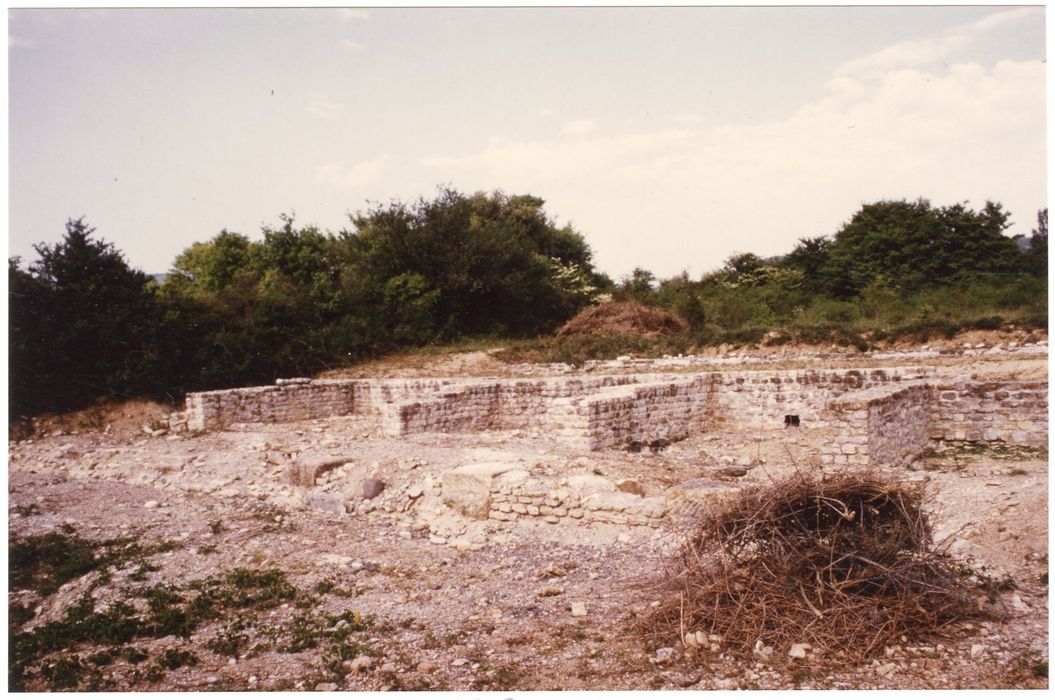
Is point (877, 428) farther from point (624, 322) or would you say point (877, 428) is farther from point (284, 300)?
point (284, 300)

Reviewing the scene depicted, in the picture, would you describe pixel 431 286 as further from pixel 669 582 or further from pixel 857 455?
pixel 669 582

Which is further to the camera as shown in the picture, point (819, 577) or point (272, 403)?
point (272, 403)

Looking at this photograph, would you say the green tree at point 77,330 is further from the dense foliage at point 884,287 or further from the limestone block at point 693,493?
the limestone block at point 693,493

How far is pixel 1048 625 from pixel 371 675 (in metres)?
4.36

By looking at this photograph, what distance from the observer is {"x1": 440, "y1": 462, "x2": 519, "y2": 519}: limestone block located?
738 centimetres

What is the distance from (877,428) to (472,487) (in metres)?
5.37

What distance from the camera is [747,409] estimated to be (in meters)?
12.0

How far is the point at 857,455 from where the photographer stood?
871 centimetres

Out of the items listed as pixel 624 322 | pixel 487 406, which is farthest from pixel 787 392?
pixel 624 322

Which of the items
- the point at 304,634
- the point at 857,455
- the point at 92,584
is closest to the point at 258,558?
the point at 92,584

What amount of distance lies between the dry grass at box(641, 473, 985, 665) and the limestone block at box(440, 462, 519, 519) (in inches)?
111

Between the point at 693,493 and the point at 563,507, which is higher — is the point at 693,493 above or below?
above

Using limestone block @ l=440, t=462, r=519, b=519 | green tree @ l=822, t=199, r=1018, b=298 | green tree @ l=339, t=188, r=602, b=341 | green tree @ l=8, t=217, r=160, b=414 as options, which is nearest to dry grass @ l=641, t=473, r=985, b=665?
limestone block @ l=440, t=462, r=519, b=519

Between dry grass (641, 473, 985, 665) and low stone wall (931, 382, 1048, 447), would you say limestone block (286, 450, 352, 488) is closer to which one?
dry grass (641, 473, 985, 665)
